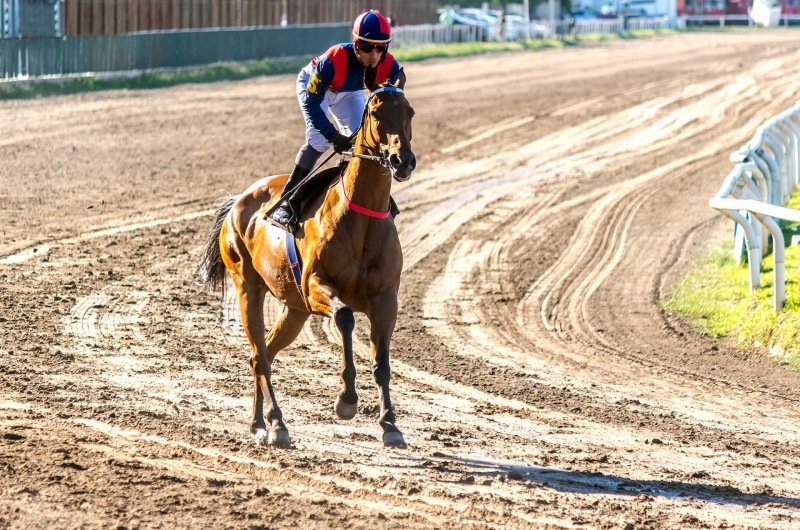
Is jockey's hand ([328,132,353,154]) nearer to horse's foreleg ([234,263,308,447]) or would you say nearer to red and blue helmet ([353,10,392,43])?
red and blue helmet ([353,10,392,43])

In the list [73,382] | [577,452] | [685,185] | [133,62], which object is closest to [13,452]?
[73,382]

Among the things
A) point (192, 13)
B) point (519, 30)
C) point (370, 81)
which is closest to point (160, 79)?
point (192, 13)

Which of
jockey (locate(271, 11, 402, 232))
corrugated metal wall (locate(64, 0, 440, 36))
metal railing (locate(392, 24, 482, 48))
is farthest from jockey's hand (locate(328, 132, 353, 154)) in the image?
metal railing (locate(392, 24, 482, 48))

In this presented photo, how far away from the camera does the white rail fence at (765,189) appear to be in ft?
30.3

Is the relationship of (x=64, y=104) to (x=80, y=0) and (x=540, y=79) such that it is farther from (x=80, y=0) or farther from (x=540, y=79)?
(x=540, y=79)

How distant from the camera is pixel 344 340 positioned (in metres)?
6.14

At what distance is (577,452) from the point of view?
651 cm

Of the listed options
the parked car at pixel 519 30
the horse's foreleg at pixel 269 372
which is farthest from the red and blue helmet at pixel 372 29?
the parked car at pixel 519 30

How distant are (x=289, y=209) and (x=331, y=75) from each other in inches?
35.4

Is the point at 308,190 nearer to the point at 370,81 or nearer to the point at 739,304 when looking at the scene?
the point at 370,81

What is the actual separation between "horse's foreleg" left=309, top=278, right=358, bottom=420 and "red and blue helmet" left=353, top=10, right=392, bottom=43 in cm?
149

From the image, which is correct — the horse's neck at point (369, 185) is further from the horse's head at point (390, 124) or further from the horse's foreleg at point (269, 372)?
the horse's foreleg at point (269, 372)

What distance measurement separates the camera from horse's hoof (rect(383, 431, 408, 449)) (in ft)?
20.2

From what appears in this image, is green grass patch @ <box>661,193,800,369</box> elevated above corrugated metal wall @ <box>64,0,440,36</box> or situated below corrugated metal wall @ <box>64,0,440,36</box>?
below
